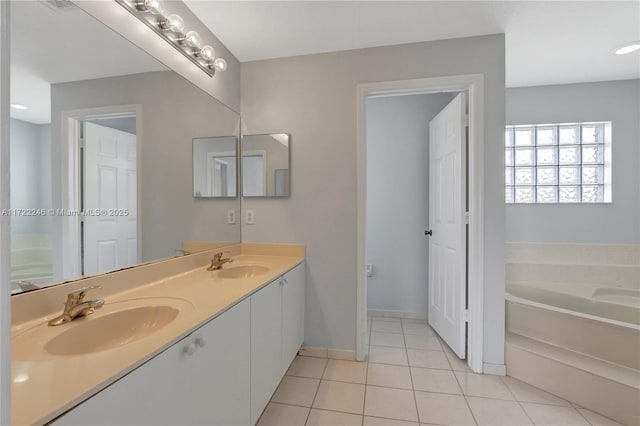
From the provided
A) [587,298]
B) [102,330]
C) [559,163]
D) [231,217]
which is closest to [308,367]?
[231,217]

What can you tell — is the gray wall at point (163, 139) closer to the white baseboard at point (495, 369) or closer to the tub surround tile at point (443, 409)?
the tub surround tile at point (443, 409)

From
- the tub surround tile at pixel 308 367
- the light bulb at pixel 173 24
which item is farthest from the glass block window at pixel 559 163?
the light bulb at pixel 173 24

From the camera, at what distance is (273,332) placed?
5.03 feet

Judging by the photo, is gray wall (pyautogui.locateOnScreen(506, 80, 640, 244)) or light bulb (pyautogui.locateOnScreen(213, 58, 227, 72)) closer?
light bulb (pyautogui.locateOnScreen(213, 58, 227, 72))

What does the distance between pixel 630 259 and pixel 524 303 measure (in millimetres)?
1599

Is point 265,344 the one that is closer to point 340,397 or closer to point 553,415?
point 340,397

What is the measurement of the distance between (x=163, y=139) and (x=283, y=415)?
162 cm

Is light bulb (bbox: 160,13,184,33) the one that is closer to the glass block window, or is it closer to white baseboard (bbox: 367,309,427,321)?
white baseboard (bbox: 367,309,427,321)

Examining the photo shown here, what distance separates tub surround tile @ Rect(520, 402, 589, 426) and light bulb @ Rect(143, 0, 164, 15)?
286cm

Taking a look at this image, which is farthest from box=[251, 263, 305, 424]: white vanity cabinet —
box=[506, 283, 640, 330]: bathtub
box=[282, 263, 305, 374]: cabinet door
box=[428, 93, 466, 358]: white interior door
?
box=[506, 283, 640, 330]: bathtub

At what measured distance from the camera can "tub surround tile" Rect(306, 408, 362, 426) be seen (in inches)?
57.6

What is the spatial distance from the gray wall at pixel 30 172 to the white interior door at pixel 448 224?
2233 millimetres

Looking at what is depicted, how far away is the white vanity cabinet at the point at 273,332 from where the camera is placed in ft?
4.32

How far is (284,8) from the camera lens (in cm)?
167
